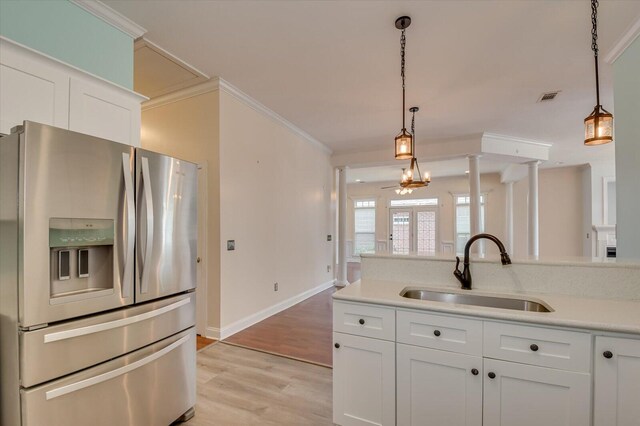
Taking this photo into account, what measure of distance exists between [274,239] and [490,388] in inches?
133

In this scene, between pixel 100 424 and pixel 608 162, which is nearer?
pixel 100 424

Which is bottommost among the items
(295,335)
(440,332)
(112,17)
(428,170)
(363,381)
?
(295,335)

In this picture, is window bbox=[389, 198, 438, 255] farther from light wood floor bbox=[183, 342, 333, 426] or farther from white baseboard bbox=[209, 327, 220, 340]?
light wood floor bbox=[183, 342, 333, 426]

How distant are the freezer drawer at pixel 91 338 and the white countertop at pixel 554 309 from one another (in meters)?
1.12

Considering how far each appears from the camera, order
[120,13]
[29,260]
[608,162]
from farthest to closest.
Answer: [608,162]
[120,13]
[29,260]

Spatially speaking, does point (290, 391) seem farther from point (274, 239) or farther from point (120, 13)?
point (120, 13)

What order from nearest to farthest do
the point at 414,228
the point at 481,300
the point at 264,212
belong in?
the point at 481,300 < the point at 264,212 < the point at 414,228

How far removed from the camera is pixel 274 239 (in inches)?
175

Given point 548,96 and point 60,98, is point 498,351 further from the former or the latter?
point 548,96

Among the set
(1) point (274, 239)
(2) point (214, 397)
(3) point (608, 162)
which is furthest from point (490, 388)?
(3) point (608, 162)

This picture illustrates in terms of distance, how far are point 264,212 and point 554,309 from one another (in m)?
3.42

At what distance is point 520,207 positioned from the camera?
350 inches

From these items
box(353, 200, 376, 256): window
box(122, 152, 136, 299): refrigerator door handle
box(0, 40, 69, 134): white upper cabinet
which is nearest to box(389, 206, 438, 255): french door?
box(353, 200, 376, 256): window

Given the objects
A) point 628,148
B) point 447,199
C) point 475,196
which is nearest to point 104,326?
point 628,148
